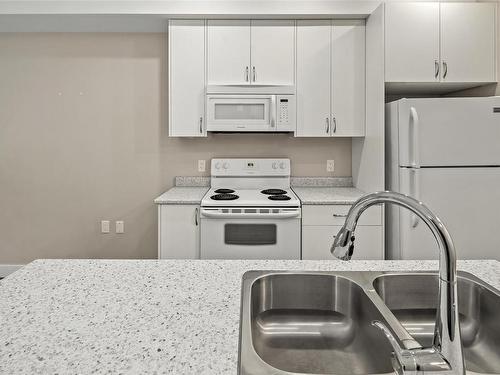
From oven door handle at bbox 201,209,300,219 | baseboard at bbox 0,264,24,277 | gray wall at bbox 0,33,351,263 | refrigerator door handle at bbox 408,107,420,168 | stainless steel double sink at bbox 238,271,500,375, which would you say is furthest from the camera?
baseboard at bbox 0,264,24,277

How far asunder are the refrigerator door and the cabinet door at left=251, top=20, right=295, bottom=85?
125 cm

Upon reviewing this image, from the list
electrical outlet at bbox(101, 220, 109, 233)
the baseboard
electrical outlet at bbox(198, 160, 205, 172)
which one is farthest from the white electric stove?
the baseboard

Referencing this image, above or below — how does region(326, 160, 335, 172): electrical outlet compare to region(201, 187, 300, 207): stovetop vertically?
above

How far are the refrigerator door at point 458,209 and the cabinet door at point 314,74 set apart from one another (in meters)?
0.87

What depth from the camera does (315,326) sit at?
1.13 m

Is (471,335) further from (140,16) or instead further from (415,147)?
(140,16)

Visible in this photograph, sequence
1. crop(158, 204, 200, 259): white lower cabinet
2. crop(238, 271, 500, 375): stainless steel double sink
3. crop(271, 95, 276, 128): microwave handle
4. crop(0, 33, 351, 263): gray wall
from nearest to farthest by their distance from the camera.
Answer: crop(238, 271, 500, 375): stainless steel double sink, crop(158, 204, 200, 259): white lower cabinet, crop(271, 95, 276, 128): microwave handle, crop(0, 33, 351, 263): gray wall

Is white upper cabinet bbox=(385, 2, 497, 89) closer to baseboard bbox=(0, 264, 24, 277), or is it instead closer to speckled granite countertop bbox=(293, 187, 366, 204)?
speckled granite countertop bbox=(293, 187, 366, 204)

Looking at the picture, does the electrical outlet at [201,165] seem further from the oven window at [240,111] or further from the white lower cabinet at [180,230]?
the white lower cabinet at [180,230]

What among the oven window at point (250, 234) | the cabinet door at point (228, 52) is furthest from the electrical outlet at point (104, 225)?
the cabinet door at point (228, 52)

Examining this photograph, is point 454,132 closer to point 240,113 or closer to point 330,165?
point 330,165

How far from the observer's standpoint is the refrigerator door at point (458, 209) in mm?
2525

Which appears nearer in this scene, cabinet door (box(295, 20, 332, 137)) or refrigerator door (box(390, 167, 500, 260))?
refrigerator door (box(390, 167, 500, 260))

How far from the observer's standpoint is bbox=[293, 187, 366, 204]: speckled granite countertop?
2783 millimetres
